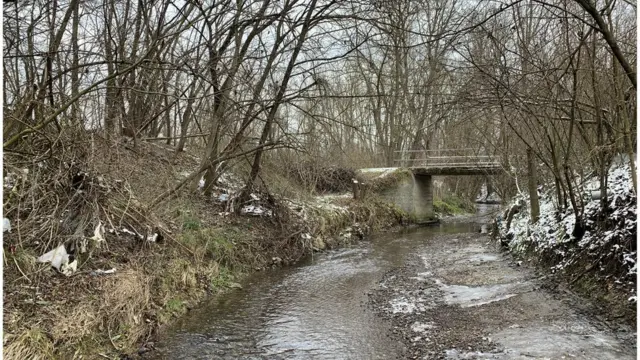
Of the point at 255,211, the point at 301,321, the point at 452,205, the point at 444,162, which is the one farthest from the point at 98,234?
the point at 452,205

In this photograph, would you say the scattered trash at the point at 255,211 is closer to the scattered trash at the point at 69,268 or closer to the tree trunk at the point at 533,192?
the scattered trash at the point at 69,268

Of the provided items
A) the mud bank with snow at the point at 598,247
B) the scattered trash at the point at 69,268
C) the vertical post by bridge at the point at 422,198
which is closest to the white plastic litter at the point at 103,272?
the scattered trash at the point at 69,268

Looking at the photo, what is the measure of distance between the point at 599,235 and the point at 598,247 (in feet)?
0.81

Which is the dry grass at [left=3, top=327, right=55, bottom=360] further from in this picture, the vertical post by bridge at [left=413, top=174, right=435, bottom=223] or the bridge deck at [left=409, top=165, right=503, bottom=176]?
the vertical post by bridge at [left=413, top=174, right=435, bottom=223]

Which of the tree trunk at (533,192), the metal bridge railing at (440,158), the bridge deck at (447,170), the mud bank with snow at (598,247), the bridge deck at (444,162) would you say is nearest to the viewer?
the mud bank with snow at (598,247)

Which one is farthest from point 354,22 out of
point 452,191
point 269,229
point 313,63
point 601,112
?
point 452,191

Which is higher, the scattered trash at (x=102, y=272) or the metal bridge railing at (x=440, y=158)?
the metal bridge railing at (x=440, y=158)

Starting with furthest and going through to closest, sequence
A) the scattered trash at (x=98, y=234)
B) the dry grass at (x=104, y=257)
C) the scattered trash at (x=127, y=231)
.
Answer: the scattered trash at (x=127, y=231), the scattered trash at (x=98, y=234), the dry grass at (x=104, y=257)

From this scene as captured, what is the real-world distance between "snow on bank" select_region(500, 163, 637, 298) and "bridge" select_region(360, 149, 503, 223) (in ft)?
30.7

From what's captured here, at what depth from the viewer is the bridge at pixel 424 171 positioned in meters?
20.0

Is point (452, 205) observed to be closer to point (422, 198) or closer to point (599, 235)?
point (422, 198)

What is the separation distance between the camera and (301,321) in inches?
254

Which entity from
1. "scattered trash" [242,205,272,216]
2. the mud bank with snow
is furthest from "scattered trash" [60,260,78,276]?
the mud bank with snow

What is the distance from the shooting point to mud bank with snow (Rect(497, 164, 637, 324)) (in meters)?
5.72
